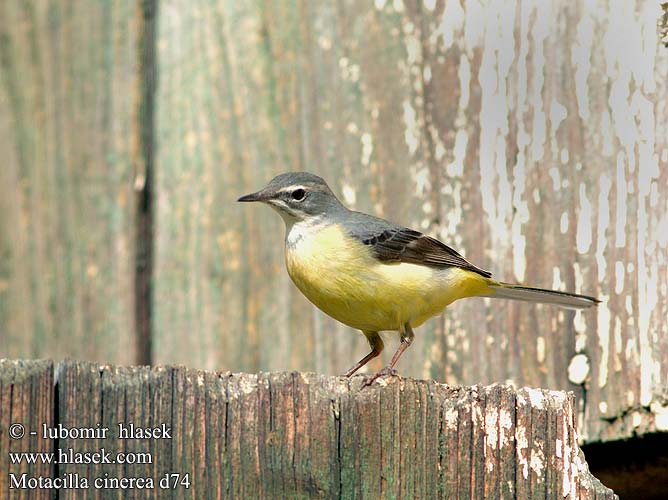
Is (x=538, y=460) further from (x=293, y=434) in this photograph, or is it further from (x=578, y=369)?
(x=578, y=369)

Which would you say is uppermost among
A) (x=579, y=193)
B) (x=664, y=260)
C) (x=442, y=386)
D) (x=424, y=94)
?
(x=424, y=94)

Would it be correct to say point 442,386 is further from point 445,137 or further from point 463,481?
point 445,137

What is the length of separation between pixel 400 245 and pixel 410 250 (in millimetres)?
53

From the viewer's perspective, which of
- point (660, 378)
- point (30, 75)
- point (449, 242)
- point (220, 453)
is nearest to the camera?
point (220, 453)

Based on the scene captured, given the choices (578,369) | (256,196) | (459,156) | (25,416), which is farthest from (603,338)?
(25,416)

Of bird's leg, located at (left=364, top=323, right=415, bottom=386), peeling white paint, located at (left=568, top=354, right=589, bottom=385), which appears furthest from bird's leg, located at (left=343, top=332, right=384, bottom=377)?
peeling white paint, located at (left=568, top=354, right=589, bottom=385)

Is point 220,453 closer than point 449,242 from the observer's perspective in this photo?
Yes

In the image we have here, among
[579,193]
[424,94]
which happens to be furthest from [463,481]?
[424,94]

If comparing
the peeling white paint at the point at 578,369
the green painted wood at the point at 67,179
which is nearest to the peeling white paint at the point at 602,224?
the peeling white paint at the point at 578,369

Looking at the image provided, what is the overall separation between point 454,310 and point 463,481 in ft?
5.14

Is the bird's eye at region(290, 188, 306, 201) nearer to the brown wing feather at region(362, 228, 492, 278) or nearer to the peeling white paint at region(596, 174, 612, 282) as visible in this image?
the brown wing feather at region(362, 228, 492, 278)

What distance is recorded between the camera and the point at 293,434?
8.82ft

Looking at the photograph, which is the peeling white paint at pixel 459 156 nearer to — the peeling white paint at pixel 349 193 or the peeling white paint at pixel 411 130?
the peeling white paint at pixel 411 130

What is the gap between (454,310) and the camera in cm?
420
